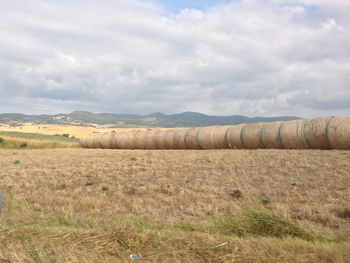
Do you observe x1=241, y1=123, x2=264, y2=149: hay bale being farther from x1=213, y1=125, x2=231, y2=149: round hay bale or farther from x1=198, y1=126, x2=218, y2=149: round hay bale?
x1=198, y1=126, x2=218, y2=149: round hay bale

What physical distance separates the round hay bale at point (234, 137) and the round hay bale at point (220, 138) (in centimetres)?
33

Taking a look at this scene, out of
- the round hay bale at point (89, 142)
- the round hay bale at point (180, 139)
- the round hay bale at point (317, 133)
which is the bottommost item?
the round hay bale at point (89, 142)

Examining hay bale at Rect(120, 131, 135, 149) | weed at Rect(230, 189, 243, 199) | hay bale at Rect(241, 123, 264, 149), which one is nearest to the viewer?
weed at Rect(230, 189, 243, 199)

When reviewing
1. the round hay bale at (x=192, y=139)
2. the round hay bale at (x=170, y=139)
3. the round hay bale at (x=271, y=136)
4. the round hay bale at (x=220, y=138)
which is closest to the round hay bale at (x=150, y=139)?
the round hay bale at (x=170, y=139)

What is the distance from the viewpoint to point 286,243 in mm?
3602

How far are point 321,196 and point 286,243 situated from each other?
224 inches

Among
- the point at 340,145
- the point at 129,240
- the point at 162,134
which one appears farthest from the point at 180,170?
the point at 162,134

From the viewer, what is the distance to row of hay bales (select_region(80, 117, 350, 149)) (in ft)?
52.2

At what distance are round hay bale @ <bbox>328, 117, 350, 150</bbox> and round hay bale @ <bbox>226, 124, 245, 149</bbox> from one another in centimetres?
581

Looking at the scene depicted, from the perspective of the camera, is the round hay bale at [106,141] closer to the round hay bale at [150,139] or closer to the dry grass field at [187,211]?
the round hay bale at [150,139]

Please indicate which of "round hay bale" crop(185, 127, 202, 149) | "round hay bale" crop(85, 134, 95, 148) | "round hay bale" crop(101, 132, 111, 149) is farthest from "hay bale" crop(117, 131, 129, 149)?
"round hay bale" crop(185, 127, 202, 149)

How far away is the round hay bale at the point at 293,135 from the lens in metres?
17.1

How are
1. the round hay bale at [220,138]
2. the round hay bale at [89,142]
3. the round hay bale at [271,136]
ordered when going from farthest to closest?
the round hay bale at [89,142], the round hay bale at [220,138], the round hay bale at [271,136]

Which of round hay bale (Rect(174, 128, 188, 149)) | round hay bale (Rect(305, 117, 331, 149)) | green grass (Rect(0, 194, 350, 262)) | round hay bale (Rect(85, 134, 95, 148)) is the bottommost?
round hay bale (Rect(85, 134, 95, 148))
